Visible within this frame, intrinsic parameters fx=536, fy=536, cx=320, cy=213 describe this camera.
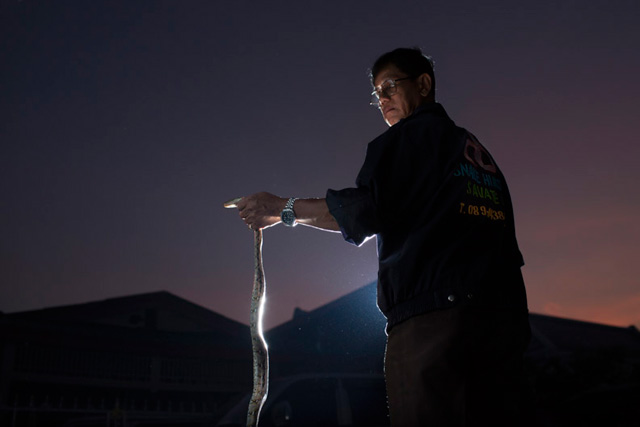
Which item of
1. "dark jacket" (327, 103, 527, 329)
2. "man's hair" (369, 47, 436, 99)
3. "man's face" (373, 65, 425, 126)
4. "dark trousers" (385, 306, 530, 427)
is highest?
"man's hair" (369, 47, 436, 99)

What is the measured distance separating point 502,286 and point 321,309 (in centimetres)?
1805

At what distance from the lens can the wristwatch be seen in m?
2.07

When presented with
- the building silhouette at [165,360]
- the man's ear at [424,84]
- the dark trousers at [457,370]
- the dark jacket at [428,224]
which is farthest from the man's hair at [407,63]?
the building silhouette at [165,360]

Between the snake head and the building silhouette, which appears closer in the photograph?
the snake head

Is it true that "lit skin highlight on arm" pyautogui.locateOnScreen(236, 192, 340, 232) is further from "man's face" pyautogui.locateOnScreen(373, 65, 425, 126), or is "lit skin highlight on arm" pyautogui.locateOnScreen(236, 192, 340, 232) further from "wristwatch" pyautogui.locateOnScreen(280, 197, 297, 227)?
"man's face" pyautogui.locateOnScreen(373, 65, 425, 126)

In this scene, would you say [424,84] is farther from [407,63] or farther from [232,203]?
[232,203]

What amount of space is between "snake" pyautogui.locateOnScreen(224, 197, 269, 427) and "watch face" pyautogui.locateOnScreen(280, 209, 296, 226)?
0.18 metres

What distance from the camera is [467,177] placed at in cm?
187

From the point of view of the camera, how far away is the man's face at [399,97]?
2.23 metres

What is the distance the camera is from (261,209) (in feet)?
7.04

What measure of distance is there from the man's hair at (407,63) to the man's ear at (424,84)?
2 centimetres

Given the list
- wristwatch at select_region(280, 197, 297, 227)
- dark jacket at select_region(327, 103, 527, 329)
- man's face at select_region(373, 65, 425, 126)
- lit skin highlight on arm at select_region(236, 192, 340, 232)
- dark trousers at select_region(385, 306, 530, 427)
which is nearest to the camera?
dark trousers at select_region(385, 306, 530, 427)

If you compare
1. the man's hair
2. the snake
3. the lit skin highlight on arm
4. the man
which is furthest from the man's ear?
the snake

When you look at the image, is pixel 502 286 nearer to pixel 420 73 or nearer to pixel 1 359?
pixel 420 73
